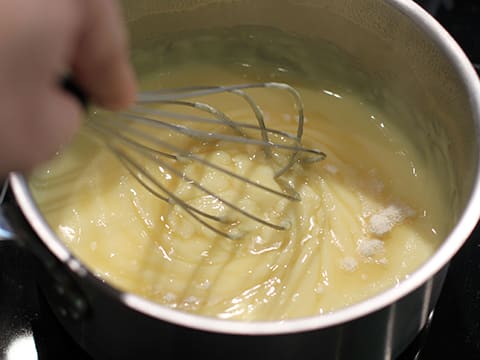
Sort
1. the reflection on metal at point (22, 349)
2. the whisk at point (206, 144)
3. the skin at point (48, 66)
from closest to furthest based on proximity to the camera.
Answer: the skin at point (48, 66)
the reflection on metal at point (22, 349)
the whisk at point (206, 144)

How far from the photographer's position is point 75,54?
497mm

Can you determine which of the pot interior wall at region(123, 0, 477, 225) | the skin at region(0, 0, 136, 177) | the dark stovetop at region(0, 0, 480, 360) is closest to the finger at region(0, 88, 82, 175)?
the skin at region(0, 0, 136, 177)

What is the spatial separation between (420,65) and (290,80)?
11.7 inches

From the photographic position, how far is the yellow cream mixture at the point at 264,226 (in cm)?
93

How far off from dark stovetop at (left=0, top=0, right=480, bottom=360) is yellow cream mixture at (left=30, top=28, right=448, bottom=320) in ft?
0.20

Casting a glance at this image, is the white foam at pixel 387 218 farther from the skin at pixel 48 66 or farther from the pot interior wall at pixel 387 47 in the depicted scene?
the skin at pixel 48 66

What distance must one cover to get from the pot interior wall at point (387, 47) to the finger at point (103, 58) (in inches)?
21.4

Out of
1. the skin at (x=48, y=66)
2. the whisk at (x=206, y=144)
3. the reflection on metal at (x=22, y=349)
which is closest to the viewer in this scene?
the skin at (x=48, y=66)

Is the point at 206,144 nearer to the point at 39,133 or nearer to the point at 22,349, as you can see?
the point at 22,349

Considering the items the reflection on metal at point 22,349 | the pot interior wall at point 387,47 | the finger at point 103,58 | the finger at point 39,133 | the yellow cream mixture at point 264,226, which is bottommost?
the reflection on metal at point 22,349

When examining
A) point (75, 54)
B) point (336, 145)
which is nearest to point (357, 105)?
point (336, 145)

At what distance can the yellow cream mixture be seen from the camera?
93 centimetres

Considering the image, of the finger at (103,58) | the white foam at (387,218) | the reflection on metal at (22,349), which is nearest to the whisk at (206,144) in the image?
the white foam at (387,218)

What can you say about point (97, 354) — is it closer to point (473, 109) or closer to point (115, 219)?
point (115, 219)
